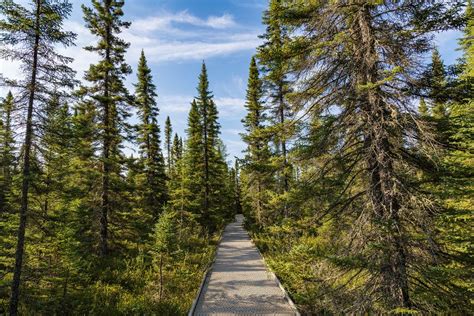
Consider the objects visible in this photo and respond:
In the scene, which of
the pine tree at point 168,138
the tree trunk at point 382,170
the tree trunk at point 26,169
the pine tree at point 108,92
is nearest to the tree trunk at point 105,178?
the pine tree at point 108,92

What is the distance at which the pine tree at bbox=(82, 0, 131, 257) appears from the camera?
51.6 ft

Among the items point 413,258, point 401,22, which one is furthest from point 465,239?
point 401,22

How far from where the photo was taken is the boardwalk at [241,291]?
396 inches

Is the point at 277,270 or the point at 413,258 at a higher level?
the point at 413,258

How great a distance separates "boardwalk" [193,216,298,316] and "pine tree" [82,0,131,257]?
7229 mm

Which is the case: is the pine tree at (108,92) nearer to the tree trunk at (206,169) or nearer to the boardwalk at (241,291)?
the boardwalk at (241,291)

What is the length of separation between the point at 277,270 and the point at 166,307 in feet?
19.2

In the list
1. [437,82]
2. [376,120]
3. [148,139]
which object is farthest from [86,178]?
[437,82]

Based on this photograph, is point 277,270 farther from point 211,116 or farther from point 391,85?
point 211,116

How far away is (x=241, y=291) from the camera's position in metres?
12.0

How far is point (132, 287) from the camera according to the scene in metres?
13.0

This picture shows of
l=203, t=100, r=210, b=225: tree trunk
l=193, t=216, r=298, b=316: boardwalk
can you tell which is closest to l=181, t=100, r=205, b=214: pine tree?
l=203, t=100, r=210, b=225: tree trunk

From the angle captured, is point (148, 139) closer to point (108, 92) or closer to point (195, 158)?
point (195, 158)

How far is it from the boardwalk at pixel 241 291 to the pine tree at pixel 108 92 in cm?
723
